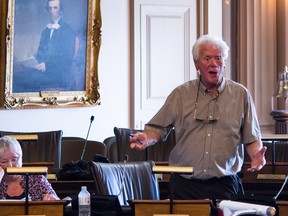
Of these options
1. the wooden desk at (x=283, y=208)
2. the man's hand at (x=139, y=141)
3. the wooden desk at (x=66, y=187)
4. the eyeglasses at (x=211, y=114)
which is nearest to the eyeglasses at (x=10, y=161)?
the wooden desk at (x=66, y=187)

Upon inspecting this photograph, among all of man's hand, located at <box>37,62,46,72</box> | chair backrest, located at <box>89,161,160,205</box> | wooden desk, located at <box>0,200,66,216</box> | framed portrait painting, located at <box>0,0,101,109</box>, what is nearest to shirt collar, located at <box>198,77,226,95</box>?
chair backrest, located at <box>89,161,160,205</box>

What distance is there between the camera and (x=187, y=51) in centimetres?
855

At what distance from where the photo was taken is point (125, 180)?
444 centimetres

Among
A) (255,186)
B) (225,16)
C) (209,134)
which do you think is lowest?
(255,186)

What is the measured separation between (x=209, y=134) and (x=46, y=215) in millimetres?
1267

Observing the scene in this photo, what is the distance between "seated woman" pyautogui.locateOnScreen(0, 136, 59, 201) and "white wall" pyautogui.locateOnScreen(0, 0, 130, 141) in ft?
10.0

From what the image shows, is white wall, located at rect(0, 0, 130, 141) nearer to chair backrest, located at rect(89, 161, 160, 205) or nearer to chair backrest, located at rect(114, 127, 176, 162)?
chair backrest, located at rect(114, 127, 176, 162)

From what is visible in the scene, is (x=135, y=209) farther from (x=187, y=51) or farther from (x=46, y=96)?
(x=187, y=51)

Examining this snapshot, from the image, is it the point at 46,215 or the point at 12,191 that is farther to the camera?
the point at 12,191

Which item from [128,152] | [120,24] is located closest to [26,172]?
[128,152]

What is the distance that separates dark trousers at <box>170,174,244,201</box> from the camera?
4234mm

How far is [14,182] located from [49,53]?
3.26m

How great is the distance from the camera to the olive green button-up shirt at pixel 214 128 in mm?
4250

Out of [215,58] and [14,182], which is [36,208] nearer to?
[14,182]
